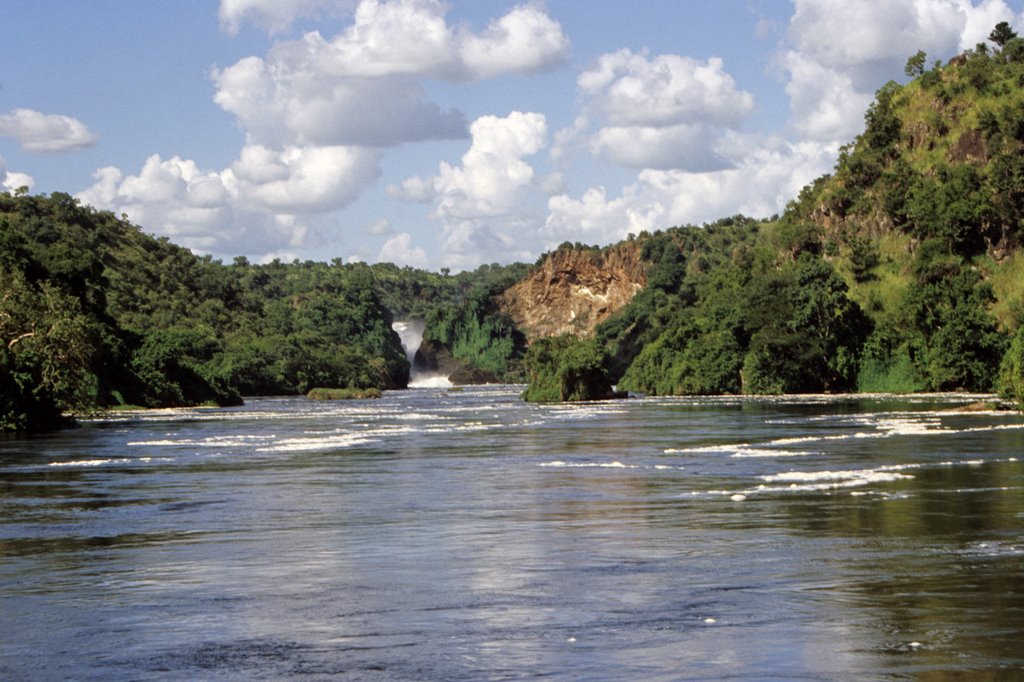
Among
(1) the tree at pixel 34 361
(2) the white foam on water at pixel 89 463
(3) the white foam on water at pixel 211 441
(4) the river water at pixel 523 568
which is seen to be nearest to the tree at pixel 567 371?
(1) the tree at pixel 34 361

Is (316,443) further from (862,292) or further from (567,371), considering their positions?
(862,292)

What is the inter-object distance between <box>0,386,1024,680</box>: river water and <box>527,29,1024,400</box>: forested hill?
9375 cm

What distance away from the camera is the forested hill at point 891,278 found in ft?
466

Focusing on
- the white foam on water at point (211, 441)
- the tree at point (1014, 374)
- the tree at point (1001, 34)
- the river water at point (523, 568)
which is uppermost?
the tree at point (1001, 34)

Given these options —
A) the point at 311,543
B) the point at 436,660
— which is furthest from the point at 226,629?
the point at 311,543

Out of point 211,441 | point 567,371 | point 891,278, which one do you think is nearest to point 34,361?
Answer: point 211,441

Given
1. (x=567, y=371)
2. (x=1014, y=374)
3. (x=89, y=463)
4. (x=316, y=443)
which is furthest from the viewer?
(x=567, y=371)

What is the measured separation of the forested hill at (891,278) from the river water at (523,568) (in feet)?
308

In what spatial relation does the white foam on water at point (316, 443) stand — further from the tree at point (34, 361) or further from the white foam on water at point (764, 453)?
the white foam on water at point (764, 453)

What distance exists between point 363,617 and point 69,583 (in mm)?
6174

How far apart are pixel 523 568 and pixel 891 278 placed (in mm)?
155218

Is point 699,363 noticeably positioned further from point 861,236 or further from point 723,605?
point 723,605

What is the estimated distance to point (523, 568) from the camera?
2345 centimetres

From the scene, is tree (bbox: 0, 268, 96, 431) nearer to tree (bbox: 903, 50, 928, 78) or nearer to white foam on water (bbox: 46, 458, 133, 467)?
white foam on water (bbox: 46, 458, 133, 467)
